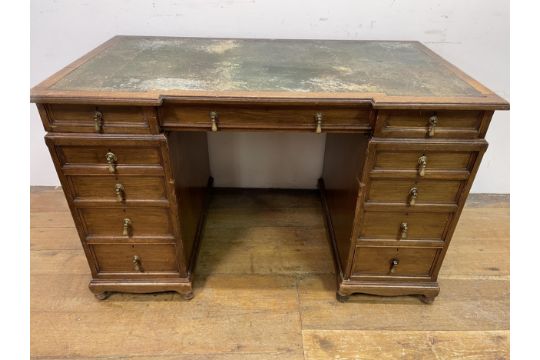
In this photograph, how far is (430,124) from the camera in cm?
114

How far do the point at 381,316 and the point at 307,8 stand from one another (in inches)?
57.8

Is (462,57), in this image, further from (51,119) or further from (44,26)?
(44,26)

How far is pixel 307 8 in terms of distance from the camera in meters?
1.69

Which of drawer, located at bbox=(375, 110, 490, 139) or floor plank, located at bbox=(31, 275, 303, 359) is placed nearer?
drawer, located at bbox=(375, 110, 490, 139)

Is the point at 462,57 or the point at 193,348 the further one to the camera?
the point at 462,57

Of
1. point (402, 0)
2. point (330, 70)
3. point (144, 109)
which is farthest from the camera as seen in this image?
point (402, 0)

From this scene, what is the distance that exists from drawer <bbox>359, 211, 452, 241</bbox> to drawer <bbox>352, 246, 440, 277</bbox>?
63mm

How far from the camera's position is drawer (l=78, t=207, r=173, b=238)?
132 cm

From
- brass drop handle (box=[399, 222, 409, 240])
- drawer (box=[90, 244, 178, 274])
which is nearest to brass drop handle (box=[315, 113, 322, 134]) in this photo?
brass drop handle (box=[399, 222, 409, 240])

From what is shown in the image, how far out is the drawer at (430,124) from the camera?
1.13 metres

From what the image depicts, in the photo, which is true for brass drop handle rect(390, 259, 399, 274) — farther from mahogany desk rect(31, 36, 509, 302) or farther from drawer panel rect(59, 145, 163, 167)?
drawer panel rect(59, 145, 163, 167)

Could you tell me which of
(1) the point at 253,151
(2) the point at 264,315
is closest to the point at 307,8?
(1) the point at 253,151

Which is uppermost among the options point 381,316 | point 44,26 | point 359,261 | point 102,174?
point 44,26

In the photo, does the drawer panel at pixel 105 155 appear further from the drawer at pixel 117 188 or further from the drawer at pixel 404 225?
the drawer at pixel 404 225
